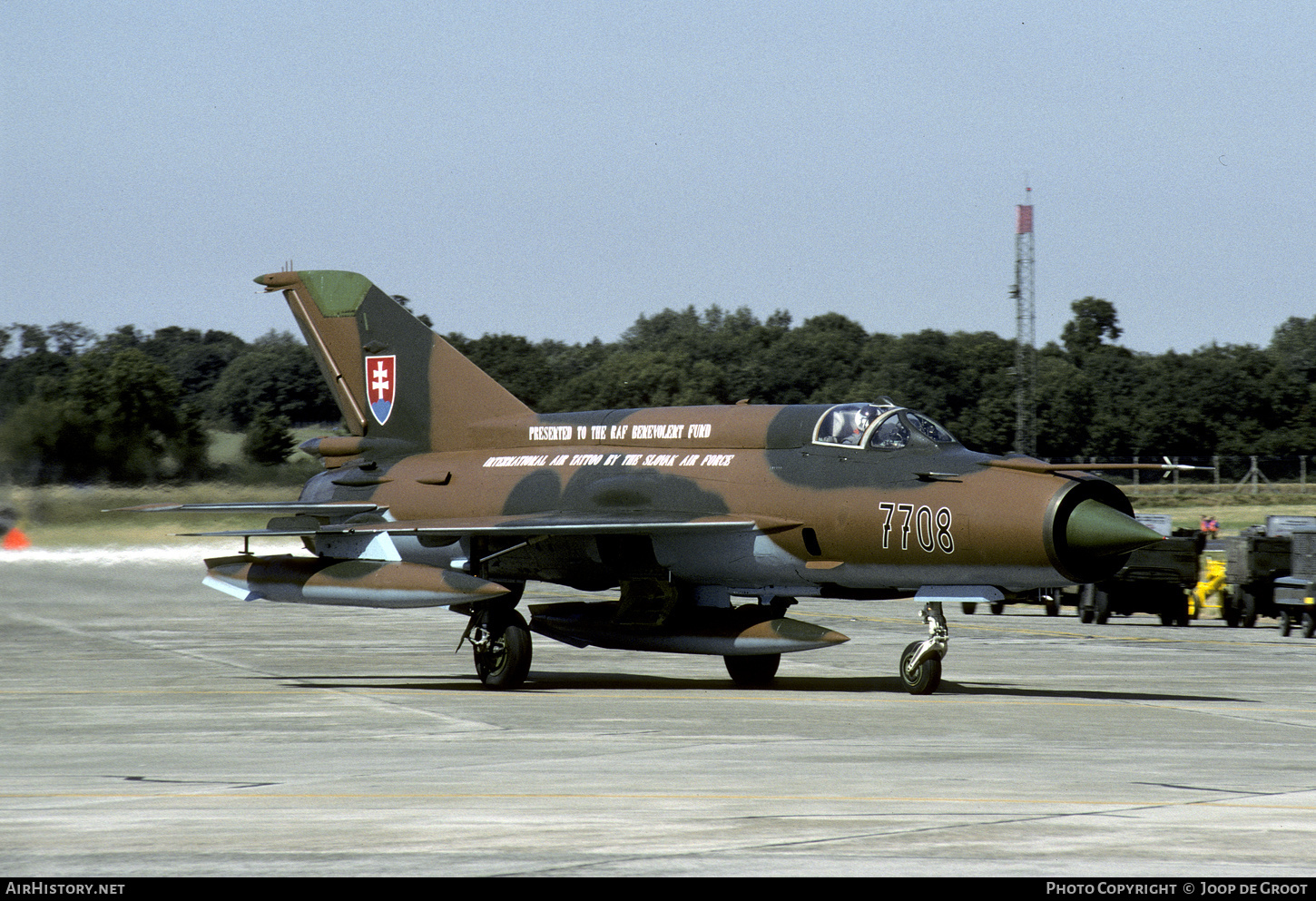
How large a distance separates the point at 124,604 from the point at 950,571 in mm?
20850

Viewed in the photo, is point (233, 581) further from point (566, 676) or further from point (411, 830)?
point (411, 830)

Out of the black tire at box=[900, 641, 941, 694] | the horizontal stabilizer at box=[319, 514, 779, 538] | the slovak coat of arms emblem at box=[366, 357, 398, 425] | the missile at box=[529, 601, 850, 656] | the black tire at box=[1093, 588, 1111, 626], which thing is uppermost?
the slovak coat of arms emblem at box=[366, 357, 398, 425]

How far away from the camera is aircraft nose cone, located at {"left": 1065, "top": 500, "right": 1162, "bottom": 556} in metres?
14.4

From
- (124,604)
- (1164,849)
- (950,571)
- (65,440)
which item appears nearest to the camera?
(1164,849)

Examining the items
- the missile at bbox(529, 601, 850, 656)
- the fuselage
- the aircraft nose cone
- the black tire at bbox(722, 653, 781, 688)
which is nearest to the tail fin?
the fuselage

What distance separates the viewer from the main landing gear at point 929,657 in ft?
51.9

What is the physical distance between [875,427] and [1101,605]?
1516 centimetres

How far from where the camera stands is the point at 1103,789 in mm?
9656

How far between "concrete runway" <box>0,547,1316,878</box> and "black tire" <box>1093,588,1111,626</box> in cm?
714

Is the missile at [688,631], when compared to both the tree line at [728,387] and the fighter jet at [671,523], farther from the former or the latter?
the tree line at [728,387]

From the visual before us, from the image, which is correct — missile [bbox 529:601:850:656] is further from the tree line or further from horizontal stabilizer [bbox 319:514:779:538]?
the tree line

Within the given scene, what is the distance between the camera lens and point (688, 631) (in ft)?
56.5

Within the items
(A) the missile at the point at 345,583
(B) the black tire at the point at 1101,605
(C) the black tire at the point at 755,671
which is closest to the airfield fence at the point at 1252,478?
(B) the black tire at the point at 1101,605

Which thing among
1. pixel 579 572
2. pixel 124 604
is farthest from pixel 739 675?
pixel 124 604
